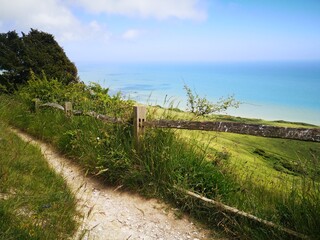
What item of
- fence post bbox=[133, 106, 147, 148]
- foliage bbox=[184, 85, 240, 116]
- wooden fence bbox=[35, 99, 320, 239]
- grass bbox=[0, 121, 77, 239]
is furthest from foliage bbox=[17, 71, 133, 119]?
grass bbox=[0, 121, 77, 239]

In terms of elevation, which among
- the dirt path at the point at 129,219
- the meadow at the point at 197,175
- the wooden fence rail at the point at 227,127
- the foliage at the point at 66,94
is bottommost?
the dirt path at the point at 129,219

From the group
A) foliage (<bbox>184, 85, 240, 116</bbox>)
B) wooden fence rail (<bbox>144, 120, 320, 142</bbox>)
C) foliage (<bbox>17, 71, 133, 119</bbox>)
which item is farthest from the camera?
foliage (<bbox>17, 71, 133, 119</bbox>)

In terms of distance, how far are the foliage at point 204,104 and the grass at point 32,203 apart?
3.84 metres

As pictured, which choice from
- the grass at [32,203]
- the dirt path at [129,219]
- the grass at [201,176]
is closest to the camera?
the grass at [32,203]

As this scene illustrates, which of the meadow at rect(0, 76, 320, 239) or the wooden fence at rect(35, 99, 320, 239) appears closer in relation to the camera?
the wooden fence at rect(35, 99, 320, 239)

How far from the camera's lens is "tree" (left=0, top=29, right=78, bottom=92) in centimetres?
1605

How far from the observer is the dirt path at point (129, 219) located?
4.36 m

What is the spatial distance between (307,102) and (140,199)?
5465 inches

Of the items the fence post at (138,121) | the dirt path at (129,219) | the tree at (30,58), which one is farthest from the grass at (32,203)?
the tree at (30,58)

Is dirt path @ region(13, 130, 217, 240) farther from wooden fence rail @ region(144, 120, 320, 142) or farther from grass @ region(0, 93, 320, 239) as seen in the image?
wooden fence rail @ region(144, 120, 320, 142)

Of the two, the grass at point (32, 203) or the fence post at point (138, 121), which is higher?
the fence post at point (138, 121)

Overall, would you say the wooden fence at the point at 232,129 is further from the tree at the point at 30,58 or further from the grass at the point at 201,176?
the tree at the point at 30,58

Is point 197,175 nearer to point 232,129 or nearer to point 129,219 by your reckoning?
point 232,129

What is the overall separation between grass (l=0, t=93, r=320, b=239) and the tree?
34.7ft
